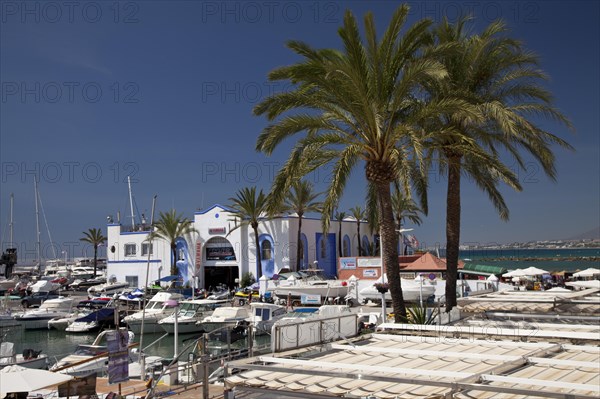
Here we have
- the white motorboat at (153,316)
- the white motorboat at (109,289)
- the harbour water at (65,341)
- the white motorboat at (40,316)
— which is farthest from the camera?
the white motorboat at (109,289)

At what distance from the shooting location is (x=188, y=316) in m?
36.2

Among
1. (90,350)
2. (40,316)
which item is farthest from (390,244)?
(40,316)

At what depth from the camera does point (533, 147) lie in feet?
61.0

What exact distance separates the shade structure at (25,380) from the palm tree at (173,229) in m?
47.1

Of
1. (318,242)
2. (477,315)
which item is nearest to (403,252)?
(318,242)

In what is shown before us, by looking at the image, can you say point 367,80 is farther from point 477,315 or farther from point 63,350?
point 63,350

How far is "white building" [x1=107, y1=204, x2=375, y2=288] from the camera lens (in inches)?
2128

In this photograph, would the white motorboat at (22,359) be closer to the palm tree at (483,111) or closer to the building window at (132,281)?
the palm tree at (483,111)

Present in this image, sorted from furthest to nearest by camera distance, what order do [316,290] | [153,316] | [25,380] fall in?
[316,290] < [153,316] < [25,380]

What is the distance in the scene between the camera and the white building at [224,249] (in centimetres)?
5406

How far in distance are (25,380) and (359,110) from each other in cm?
1099

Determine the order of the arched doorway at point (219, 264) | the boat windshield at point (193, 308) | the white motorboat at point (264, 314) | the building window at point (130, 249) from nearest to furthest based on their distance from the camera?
1. the white motorboat at point (264, 314)
2. the boat windshield at point (193, 308)
3. the arched doorway at point (219, 264)
4. the building window at point (130, 249)

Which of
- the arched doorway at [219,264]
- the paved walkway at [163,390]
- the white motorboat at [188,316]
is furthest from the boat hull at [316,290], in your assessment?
the paved walkway at [163,390]

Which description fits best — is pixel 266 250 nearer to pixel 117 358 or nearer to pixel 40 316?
pixel 40 316
